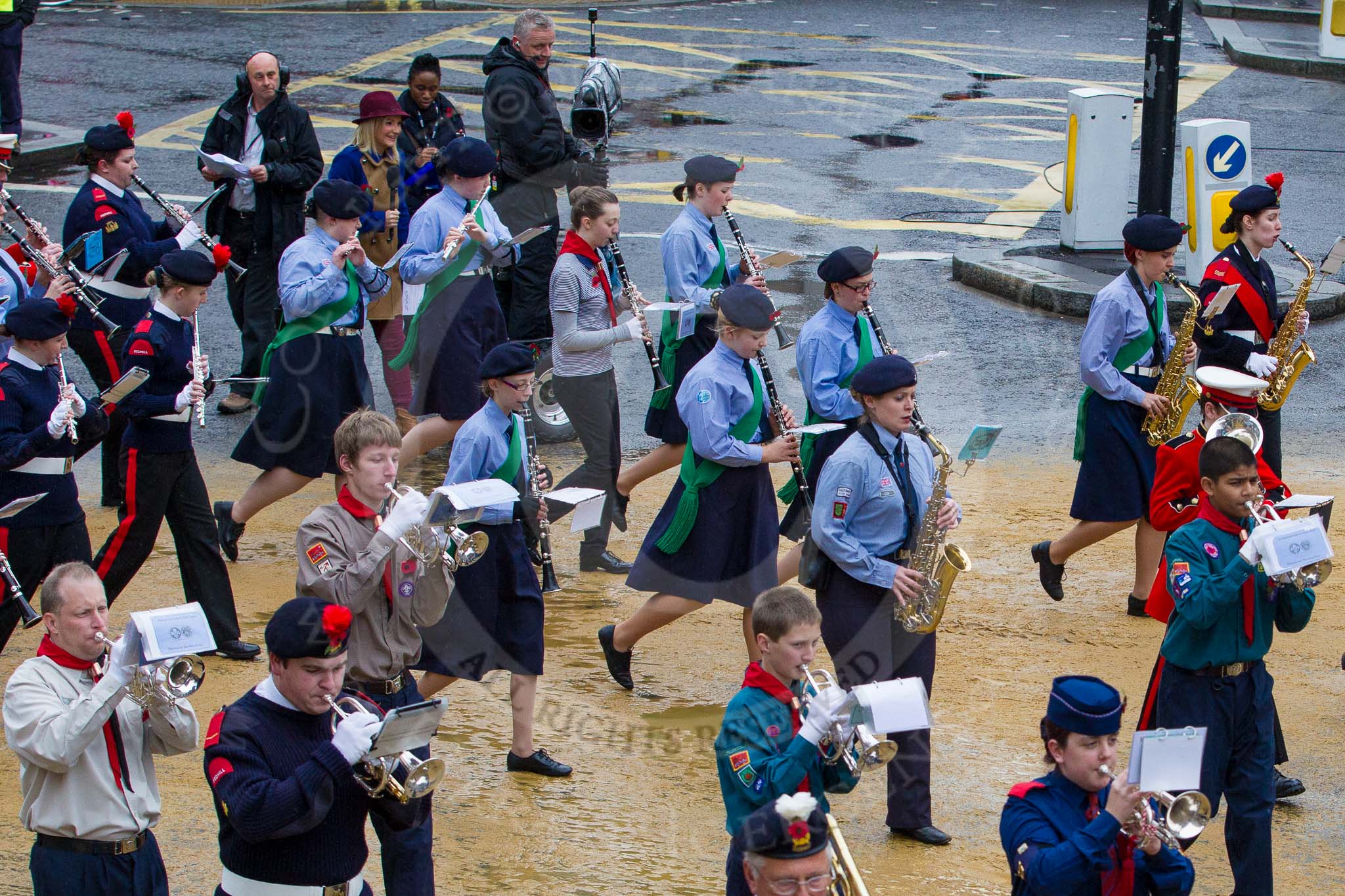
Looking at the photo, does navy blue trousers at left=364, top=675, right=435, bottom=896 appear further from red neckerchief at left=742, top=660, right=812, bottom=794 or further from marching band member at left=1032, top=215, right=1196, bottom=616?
marching band member at left=1032, top=215, right=1196, bottom=616

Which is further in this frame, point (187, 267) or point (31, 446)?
point (187, 267)

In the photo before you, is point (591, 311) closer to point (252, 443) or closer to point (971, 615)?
point (252, 443)

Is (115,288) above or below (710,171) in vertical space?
below

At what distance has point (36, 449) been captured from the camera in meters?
7.17

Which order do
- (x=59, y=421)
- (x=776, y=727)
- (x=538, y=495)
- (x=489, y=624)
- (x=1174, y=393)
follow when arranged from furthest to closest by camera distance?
(x=1174, y=393)
(x=538, y=495)
(x=59, y=421)
(x=489, y=624)
(x=776, y=727)

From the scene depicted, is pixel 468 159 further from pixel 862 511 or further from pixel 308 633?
pixel 308 633

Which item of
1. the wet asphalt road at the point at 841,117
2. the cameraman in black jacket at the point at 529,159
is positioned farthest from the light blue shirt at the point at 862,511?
the cameraman in black jacket at the point at 529,159

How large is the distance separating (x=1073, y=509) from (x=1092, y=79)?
1522cm

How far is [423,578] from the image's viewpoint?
589 centimetres

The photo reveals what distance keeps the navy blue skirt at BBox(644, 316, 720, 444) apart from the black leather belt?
4.68 metres

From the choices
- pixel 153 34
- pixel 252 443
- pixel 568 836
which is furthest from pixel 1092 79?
pixel 568 836

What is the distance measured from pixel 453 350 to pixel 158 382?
2325mm

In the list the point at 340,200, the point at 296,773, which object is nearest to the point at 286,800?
the point at 296,773

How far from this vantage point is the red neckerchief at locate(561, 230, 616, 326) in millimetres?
9117
